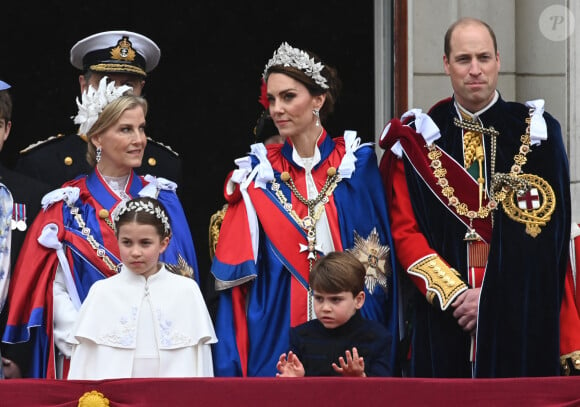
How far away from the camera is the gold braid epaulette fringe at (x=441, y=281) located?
5.74 m

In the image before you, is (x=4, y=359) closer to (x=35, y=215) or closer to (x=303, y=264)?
(x=35, y=215)

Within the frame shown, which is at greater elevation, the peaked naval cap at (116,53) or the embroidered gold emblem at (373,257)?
the peaked naval cap at (116,53)

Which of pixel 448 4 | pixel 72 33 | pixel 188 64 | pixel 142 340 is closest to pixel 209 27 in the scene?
pixel 188 64

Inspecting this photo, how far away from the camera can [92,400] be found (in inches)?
199

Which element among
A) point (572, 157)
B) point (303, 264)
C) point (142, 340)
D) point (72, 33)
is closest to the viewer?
point (142, 340)

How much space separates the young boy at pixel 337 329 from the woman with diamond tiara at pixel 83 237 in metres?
0.65

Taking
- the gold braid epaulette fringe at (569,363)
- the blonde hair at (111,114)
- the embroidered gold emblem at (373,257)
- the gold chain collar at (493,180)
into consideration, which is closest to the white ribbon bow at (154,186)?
the blonde hair at (111,114)

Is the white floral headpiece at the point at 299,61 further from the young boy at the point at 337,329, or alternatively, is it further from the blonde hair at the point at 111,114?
the young boy at the point at 337,329

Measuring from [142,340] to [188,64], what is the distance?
4706 millimetres

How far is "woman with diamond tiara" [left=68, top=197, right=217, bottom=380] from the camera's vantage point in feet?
18.2

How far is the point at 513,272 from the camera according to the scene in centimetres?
575

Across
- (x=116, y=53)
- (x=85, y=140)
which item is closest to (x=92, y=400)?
(x=85, y=140)

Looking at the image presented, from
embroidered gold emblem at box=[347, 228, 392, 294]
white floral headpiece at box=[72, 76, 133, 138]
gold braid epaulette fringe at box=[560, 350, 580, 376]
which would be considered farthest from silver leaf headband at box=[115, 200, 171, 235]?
gold braid epaulette fringe at box=[560, 350, 580, 376]

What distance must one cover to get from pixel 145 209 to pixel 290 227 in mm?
646
